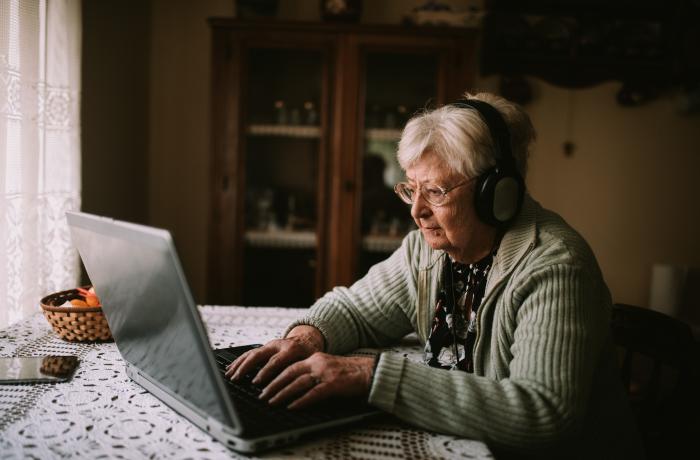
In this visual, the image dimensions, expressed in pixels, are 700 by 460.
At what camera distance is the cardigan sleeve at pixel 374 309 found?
1.16 m

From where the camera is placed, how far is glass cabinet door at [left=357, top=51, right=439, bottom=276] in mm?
2564

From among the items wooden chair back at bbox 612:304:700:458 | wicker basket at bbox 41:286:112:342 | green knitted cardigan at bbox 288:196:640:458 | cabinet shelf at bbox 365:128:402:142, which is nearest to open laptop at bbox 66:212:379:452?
green knitted cardigan at bbox 288:196:640:458

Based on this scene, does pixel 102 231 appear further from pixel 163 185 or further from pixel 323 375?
pixel 163 185

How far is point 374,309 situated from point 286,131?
159 cm

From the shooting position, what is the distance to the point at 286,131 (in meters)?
2.65

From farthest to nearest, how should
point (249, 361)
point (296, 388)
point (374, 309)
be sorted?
point (374, 309)
point (249, 361)
point (296, 388)

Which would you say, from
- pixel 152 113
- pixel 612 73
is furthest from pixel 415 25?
pixel 152 113

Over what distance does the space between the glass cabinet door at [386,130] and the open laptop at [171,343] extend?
69.8 inches

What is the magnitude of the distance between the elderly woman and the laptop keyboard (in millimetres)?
17

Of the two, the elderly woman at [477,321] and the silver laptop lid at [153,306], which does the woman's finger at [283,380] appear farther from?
the silver laptop lid at [153,306]

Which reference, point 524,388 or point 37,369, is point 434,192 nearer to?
point 524,388

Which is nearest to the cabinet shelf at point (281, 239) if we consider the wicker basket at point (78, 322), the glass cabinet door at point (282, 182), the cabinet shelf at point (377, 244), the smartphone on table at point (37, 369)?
the glass cabinet door at point (282, 182)

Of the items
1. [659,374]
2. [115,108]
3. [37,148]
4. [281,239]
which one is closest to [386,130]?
[281,239]

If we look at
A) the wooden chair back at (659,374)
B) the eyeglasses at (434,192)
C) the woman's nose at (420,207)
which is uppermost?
the eyeglasses at (434,192)
